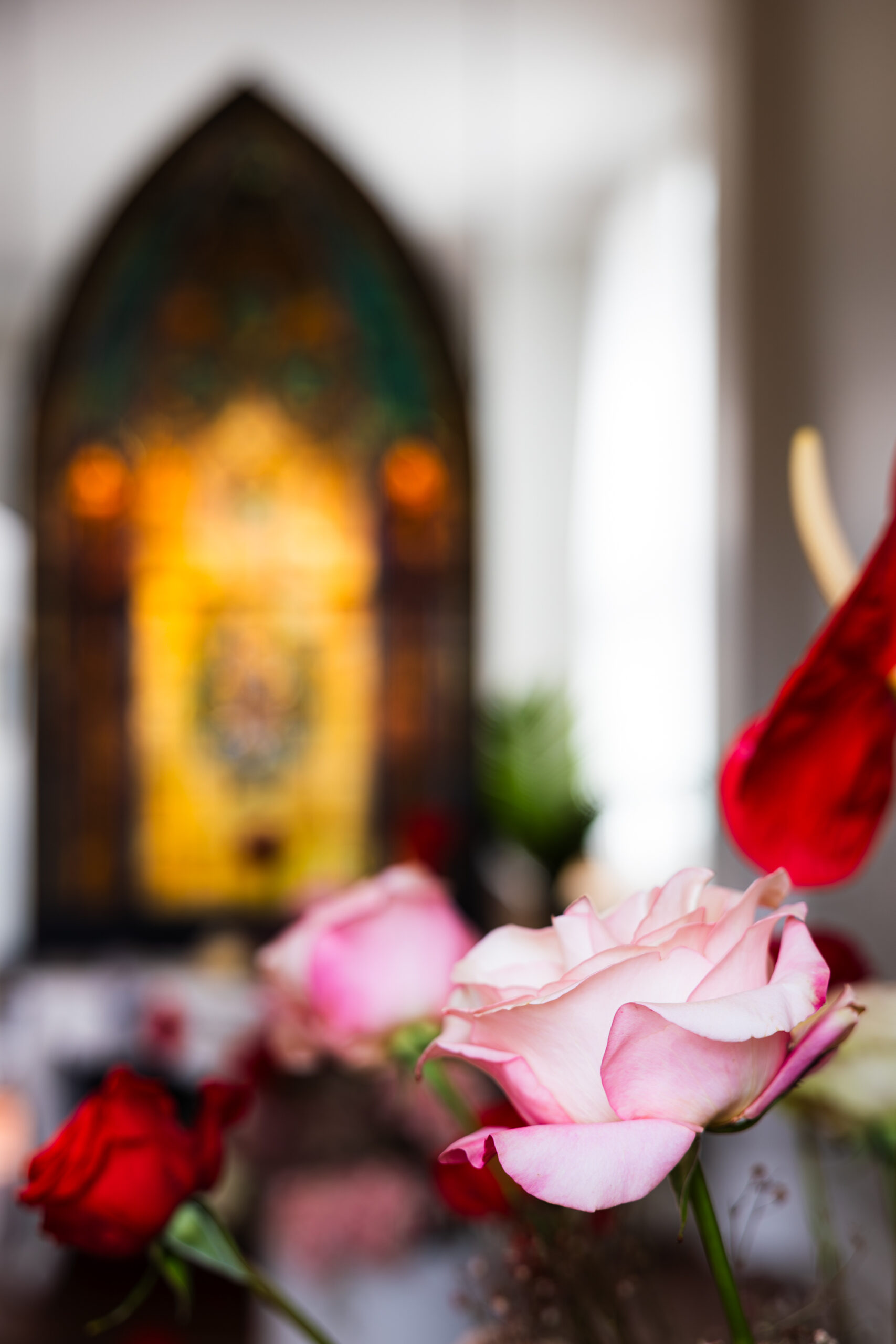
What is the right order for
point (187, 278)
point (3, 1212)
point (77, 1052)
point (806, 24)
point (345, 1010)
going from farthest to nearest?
point (187, 278)
point (77, 1052)
point (806, 24)
point (3, 1212)
point (345, 1010)

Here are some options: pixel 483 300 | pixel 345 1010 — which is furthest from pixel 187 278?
pixel 345 1010

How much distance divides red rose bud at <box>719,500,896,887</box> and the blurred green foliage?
1591mm

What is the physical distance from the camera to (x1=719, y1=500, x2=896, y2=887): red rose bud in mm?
244

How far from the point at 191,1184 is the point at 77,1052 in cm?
128

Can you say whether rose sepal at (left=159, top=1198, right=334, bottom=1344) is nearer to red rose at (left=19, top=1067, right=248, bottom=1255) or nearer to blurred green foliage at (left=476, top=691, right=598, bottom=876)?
red rose at (left=19, top=1067, right=248, bottom=1255)

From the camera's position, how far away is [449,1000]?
0.24 metres

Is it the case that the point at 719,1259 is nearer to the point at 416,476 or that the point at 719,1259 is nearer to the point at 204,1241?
the point at 204,1241

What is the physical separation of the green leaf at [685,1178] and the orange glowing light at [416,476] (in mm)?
1935

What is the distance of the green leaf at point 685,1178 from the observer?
0.20 m

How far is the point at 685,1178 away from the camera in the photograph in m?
0.21

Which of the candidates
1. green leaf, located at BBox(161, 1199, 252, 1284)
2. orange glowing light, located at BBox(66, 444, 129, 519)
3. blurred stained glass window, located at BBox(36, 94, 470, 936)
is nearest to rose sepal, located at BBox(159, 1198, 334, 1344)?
green leaf, located at BBox(161, 1199, 252, 1284)

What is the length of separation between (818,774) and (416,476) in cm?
192

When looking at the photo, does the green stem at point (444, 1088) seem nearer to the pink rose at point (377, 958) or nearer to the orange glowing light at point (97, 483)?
the pink rose at point (377, 958)

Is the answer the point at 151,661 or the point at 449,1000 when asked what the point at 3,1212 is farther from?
the point at 151,661
